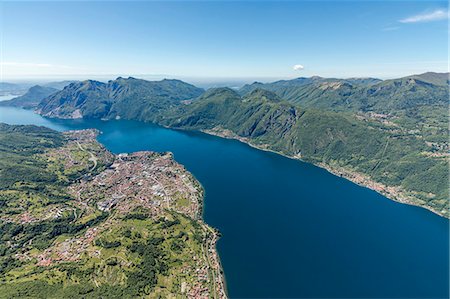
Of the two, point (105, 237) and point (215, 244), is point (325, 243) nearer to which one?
point (215, 244)

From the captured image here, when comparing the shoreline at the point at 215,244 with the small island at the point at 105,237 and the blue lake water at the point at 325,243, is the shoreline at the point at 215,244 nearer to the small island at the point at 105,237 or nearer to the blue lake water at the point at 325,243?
the small island at the point at 105,237

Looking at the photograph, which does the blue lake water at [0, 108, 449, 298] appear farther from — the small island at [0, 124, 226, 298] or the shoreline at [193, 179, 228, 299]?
the small island at [0, 124, 226, 298]

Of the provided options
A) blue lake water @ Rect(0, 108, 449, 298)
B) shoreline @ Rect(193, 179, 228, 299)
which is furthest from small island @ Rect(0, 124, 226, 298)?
blue lake water @ Rect(0, 108, 449, 298)

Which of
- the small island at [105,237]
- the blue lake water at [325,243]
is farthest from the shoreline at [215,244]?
the blue lake water at [325,243]

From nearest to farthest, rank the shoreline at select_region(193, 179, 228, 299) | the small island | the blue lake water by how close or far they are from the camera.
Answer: the small island → the shoreline at select_region(193, 179, 228, 299) → the blue lake water

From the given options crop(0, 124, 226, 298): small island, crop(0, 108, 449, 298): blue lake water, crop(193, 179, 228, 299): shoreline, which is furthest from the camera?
crop(0, 108, 449, 298): blue lake water

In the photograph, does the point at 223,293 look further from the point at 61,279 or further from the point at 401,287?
the point at 401,287
